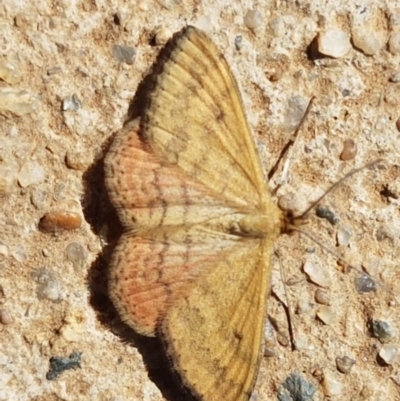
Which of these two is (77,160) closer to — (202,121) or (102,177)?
(102,177)

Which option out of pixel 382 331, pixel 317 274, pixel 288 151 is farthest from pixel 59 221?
pixel 382 331

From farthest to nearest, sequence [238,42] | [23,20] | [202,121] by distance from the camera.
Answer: [238,42], [23,20], [202,121]

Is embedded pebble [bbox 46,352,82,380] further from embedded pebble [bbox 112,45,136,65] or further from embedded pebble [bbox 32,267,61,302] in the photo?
embedded pebble [bbox 112,45,136,65]

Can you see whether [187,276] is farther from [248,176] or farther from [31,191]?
[31,191]

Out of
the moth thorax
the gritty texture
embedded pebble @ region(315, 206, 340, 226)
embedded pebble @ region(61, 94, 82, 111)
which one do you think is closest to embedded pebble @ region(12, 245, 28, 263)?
the gritty texture

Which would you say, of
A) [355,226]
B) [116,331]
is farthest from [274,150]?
[116,331]

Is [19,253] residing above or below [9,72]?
below
